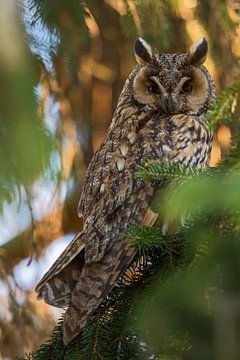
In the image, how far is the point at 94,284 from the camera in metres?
2.21

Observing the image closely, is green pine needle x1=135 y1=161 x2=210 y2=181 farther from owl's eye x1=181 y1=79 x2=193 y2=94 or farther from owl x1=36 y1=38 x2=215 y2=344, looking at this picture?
owl's eye x1=181 y1=79 x2=193 y2=94

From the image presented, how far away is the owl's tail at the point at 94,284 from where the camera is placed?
204 centimetres

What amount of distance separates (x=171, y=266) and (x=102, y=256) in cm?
53

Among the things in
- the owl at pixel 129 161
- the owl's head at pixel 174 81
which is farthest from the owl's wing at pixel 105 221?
the owl's head at pixel 174 81

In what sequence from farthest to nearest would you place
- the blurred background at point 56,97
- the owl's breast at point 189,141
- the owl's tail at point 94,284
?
the owl's breast at point 189,141 → the owl's tail at point 94,284 → the blurred background at point 56,97

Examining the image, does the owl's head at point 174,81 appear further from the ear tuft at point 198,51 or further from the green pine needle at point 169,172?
the green pine needle at point 169,172

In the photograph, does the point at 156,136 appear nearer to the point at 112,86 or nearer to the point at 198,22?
the point at 198,22

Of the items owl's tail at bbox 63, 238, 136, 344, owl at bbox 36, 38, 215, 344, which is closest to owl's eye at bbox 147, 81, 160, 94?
owl at bbox 36, 38, 215, 344

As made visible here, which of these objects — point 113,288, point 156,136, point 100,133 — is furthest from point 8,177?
point 100,133

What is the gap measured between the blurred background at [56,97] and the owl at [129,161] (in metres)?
0.12

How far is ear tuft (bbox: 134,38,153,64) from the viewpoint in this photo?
2684mm

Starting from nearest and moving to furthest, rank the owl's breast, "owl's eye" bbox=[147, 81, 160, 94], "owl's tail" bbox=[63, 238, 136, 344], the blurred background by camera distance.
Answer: the blurred background, "owl's tail" bbox=[63, 238, 136, 344], the owl's breast, "owl's eye" bbox=[147, 81, 160, 94]

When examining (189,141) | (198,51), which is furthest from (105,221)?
(198,51)

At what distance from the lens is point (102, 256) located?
7.62 feet
